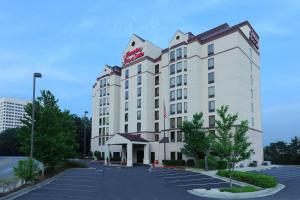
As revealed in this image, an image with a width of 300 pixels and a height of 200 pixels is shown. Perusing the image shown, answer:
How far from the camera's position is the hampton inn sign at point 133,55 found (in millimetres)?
67062

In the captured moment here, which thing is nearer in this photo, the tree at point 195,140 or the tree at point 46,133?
the tree at point 46,133

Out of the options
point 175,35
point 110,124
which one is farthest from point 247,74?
point 110,124

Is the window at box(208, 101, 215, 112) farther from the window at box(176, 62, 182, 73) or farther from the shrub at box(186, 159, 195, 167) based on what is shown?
the shrub at box(186, 159, 195, 167)

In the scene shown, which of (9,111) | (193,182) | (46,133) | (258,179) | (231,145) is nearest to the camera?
(231,145)

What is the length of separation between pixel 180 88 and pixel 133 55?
52.0ft

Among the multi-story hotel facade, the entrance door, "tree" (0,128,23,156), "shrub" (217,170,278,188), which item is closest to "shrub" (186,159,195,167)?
the multi-story hotel facade

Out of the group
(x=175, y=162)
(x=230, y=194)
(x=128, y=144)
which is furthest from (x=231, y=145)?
(x=128, y=144)

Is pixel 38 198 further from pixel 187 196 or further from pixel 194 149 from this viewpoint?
pixel 194 149

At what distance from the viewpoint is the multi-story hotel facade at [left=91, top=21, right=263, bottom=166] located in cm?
5319

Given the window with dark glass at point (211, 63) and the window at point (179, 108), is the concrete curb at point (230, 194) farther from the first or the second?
the window at point (179, 108)

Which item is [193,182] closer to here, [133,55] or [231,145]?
[231,145]

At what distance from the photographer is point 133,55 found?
226 feet

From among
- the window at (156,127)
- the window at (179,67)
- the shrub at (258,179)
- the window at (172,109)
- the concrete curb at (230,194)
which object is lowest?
the concrete curb at (230,194)

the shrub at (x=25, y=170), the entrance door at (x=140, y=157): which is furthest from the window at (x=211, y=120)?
the shrub at (x=25, y=170)
